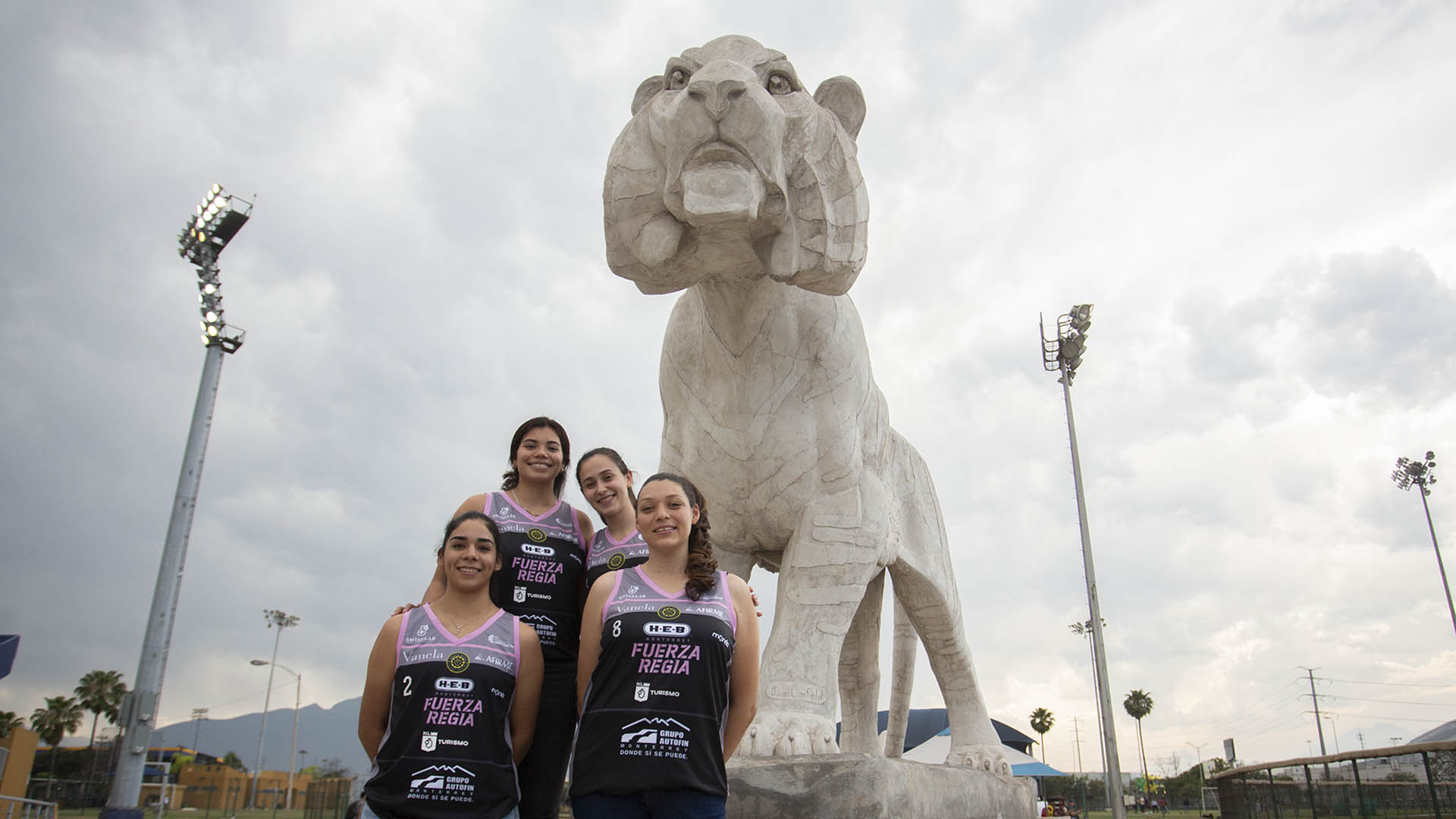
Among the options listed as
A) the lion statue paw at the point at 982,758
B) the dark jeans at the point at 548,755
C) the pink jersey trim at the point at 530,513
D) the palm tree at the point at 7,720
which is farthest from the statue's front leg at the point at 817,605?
the palm tree at the point at 7,720

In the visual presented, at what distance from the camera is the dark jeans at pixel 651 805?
2.16 meters

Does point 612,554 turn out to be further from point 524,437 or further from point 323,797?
point 323,797

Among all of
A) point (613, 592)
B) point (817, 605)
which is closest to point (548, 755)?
point (613, 592)

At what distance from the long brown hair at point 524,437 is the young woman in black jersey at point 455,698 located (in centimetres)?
50

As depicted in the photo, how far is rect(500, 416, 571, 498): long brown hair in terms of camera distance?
3.18 meters

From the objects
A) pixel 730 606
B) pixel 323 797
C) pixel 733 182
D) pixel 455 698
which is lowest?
pixel 323 797

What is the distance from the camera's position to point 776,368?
387 cm

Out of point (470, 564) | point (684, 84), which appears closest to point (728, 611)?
point (470, 564)

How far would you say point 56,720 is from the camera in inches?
1793

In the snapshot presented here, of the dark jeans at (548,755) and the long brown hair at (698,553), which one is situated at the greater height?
the long brown hair at (698,553)

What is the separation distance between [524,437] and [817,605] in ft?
4.64

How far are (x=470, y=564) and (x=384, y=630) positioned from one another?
0.29 meters

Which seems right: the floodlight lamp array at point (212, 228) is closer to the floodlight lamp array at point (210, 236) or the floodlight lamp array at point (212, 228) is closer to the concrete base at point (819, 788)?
the floodlight lamp array at point (210, 236)

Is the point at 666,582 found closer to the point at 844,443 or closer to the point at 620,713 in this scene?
the point at 620,713
